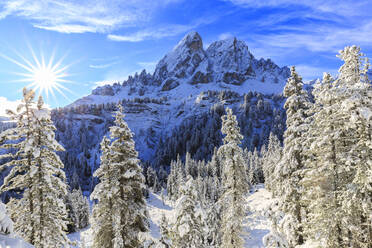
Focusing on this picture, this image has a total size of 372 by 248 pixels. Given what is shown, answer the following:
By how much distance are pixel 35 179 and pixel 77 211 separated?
7907 centimetres

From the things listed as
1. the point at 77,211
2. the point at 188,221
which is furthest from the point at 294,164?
the point at 77,211

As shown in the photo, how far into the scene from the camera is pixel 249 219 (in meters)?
72.1

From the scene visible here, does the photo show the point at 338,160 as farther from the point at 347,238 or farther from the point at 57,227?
the point at 57,227

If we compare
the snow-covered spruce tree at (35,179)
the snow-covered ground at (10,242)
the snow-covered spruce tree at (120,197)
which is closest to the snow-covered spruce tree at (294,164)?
the snow-covered spruce tree at (120,197)

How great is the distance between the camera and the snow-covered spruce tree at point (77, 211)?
75000mm

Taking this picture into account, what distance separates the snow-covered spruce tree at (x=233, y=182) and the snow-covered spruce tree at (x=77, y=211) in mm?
68739

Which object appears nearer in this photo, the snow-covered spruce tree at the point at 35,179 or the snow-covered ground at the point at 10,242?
the snow-covered ground at the point at 10,242

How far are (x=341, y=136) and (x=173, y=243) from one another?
12066 millimetres

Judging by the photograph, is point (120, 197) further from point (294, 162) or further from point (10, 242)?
point (294, 162)

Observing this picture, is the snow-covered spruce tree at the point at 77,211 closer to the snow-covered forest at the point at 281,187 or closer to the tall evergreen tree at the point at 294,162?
the snow-covered forest at the point at 281,187

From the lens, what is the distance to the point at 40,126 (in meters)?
12.7

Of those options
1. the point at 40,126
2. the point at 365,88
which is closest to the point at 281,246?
the point at 365,88

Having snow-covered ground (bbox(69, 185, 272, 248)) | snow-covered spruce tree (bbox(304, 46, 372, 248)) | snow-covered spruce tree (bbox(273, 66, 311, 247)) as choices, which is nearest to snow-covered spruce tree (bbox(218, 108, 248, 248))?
snow-covered ground (bbox(69, 185, 272, 248))

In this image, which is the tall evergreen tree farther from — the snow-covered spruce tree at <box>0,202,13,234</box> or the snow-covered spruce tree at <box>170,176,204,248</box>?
the snow-covered spruce tree at <box>0,202,13,234</box>
